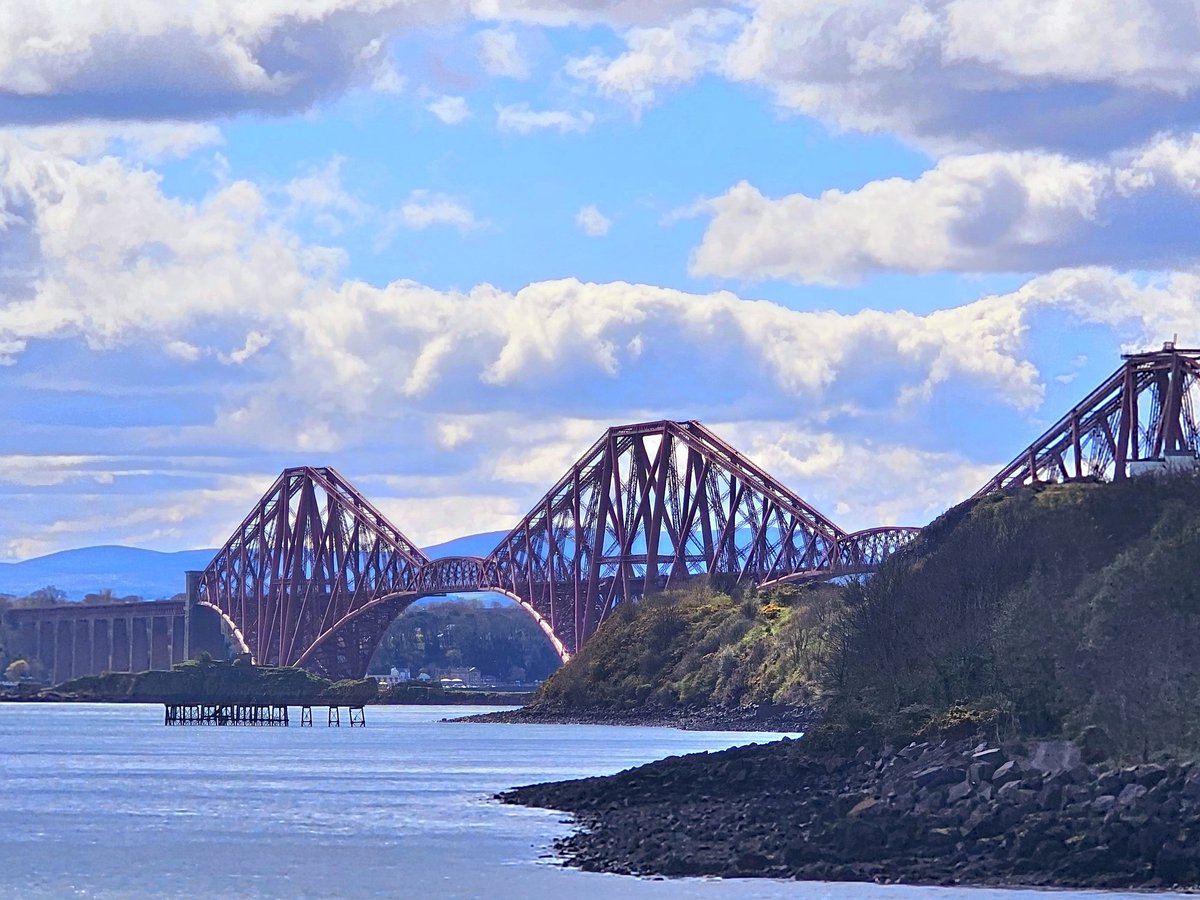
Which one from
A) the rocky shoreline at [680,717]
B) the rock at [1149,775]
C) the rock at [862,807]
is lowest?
the rock at [862,807]

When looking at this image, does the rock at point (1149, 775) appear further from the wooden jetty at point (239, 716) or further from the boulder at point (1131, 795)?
the wooden jetty at point (239, 716)

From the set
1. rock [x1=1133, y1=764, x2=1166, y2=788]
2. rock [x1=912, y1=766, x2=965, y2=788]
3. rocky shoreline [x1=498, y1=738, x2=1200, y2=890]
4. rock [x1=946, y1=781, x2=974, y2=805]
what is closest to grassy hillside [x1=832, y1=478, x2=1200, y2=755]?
rocky shoreline [x1=498, y1=738, x2=1200, y2=890]

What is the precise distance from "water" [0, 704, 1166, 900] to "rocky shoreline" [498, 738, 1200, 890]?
48.0 inches

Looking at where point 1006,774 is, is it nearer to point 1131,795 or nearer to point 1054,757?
point 1054,757

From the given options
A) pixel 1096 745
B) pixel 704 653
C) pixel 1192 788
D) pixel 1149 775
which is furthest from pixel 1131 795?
pixel 704 653

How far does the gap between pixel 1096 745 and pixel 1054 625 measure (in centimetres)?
932

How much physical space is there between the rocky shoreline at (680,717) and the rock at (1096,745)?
51.2 m

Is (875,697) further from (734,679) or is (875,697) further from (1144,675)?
(734,679)

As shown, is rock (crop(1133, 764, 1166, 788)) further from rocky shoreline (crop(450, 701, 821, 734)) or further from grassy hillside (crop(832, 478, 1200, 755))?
rocky shoreline (crop(450, 701, 821, 734))

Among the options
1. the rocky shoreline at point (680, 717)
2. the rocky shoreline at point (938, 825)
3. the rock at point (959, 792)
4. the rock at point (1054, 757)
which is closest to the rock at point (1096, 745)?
the rock at point (1054, 757)

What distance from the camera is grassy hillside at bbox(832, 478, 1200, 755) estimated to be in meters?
52.5

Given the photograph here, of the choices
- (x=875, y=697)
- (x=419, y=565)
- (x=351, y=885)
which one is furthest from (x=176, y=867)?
(x=419, y=565)

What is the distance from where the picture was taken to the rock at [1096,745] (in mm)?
49969

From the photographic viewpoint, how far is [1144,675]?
52.2 m
